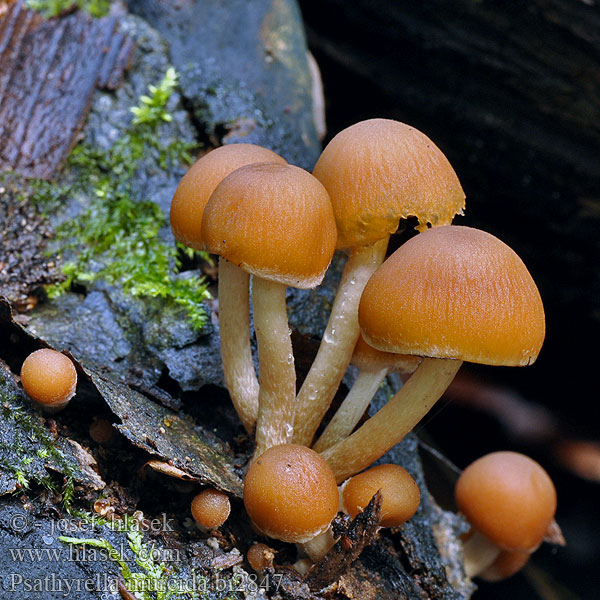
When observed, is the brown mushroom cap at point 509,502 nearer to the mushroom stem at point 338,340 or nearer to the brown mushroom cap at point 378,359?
the brown mushroom cap at point 378,359

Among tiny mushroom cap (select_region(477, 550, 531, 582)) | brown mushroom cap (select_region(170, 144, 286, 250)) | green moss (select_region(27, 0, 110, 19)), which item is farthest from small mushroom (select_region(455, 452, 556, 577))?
green moss (select_region(27, 0, 110, 19))

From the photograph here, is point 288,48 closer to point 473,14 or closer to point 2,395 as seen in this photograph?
point 473,14

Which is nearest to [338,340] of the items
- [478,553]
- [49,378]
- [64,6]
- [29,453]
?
[49,378]

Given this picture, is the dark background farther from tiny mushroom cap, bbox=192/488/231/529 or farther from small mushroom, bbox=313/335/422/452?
tiny mushroom cap, bbox=192/488/231/529

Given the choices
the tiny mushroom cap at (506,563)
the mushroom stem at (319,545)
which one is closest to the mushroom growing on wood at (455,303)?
the mushroom stem at (319,545)

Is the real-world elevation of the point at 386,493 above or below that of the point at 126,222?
above

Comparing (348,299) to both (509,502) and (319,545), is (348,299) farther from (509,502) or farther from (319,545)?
(509,502)
